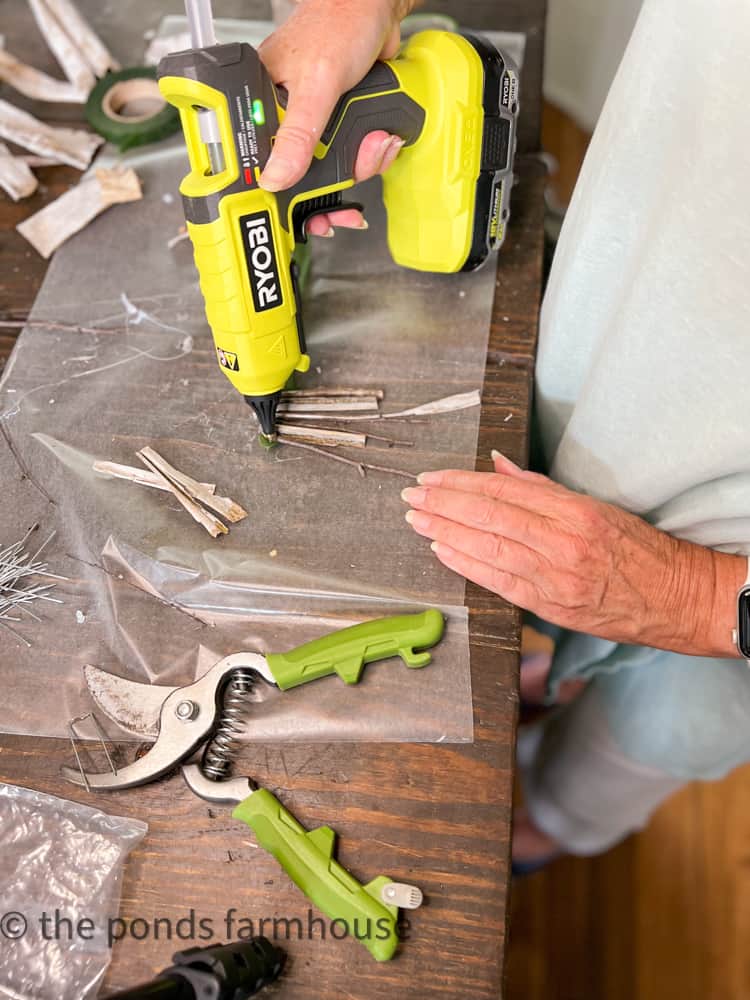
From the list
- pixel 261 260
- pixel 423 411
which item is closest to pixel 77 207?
pixel 261 260

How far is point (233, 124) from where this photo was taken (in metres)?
0.73

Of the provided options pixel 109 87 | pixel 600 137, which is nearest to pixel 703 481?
pixel 600 137

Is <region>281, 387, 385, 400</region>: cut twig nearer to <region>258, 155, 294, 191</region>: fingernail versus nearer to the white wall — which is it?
<region>258, 155, 294, 191</region>: fingernail

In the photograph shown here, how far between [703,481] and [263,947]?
21.0 inches

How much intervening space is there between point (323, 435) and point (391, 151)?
→ 0.29 meters

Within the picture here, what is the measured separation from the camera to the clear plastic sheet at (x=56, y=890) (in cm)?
64

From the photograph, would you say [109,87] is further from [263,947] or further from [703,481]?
[263,947]

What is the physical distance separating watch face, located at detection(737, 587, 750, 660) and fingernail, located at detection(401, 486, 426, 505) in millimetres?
301

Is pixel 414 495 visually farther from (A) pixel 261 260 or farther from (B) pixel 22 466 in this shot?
(B) pixel 22 466

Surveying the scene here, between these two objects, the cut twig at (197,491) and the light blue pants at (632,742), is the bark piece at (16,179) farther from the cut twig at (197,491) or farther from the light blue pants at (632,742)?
the light blue pants at (632,742)

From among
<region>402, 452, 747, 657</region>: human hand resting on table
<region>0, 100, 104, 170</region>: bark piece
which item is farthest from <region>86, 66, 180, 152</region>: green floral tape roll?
<region>402, 452, 747, 657</region>: human hand resting on table

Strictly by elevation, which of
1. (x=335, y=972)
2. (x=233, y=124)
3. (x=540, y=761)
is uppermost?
(x=233, y=124)

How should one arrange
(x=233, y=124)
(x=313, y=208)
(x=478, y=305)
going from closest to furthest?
(x=233, y=124), (x=313, y=208), (x=478, y=305)

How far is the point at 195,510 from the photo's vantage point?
32.8 inches
